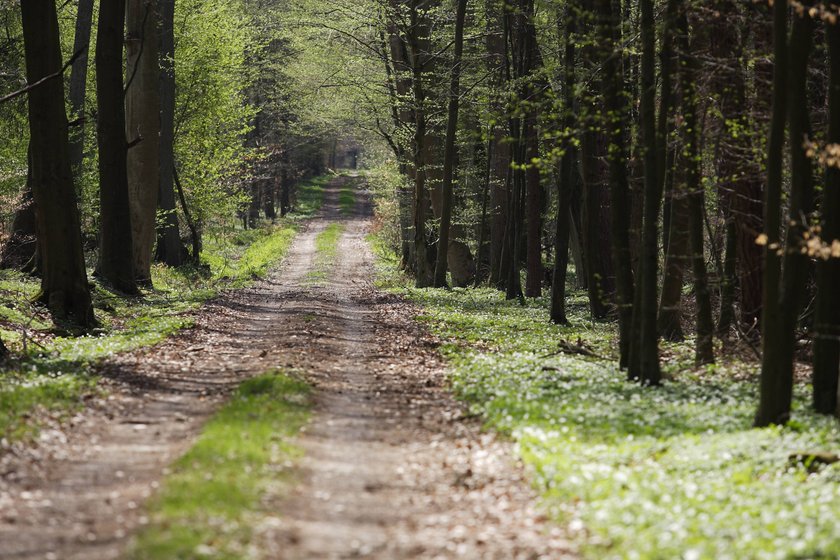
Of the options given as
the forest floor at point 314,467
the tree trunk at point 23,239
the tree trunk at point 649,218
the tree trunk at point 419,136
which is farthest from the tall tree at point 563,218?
the tree trunk at point 23,239

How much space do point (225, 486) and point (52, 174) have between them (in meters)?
11.9

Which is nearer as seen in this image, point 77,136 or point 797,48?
point 797,48

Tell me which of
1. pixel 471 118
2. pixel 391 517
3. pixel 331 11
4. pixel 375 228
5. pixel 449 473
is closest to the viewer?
pixel 391 517

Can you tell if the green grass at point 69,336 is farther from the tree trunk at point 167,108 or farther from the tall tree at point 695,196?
the tall tree at point 695,196

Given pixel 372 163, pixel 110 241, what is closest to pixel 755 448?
pixel 110 241

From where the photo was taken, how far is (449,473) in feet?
28.6

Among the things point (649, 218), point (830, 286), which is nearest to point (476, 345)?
point (649, 218)

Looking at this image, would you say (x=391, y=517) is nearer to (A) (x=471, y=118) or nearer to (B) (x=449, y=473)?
(B) (x=449, y=473)

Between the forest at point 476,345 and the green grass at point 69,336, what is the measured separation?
0.31 feet

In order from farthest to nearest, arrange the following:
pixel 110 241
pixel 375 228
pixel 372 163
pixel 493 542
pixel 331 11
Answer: pixel 375 228 → pixel 372 163 → pixel 331 11 → pixel 110 241 → pixel 493 542

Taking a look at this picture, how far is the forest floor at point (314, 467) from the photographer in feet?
21.5

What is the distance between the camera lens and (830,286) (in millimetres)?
10906

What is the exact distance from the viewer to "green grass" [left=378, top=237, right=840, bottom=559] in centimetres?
645

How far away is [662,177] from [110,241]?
15.5 m
